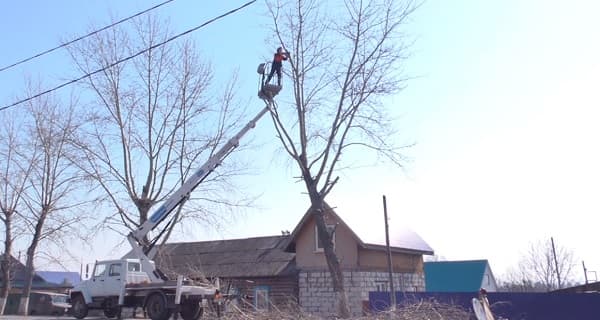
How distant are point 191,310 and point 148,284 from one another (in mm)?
1614

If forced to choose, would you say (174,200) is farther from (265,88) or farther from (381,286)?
(381,286)

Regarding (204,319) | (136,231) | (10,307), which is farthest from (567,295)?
(10,307)

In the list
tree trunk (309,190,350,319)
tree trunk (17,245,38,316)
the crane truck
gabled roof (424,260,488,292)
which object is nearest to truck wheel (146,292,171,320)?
the crane truck

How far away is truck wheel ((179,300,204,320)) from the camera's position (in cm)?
1878

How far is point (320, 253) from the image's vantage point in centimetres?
3108

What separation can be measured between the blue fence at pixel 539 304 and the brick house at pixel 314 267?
850 cm

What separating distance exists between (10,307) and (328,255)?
2395cm

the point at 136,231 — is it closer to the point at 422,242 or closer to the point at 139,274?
the point at 139,274

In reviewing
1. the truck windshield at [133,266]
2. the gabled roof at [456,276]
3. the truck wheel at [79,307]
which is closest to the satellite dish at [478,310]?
the truck windshield at [133,266]

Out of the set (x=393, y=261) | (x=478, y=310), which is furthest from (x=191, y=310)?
(x=393, y=261)

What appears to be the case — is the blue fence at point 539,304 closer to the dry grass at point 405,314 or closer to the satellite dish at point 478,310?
the dry grass at point 405,314

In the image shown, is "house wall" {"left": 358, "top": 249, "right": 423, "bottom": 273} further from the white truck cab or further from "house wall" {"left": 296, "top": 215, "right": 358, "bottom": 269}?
the white truck cab

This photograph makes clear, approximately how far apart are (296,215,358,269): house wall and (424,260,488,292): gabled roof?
20303mm

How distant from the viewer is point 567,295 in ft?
59.5
